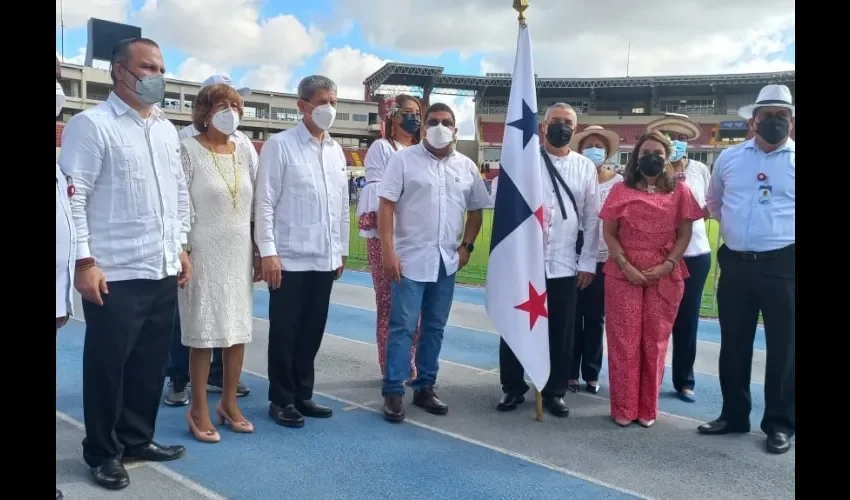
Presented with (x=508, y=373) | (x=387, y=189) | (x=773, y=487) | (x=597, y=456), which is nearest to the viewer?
(x=773, y=487)

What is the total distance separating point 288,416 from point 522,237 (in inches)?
71.0

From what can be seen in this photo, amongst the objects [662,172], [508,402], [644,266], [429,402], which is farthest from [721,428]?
[429,402]

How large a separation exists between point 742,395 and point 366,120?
56.0 m

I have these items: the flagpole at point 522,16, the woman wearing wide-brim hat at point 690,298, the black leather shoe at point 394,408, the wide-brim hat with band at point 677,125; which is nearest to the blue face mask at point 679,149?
the woman wearing wide-brim hat at point 690,298

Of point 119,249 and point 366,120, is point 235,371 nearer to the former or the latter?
point 119,249

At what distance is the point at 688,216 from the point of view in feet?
12.9

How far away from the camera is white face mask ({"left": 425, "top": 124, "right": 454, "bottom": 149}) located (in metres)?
4.02

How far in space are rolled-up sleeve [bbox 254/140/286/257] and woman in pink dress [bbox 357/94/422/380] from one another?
100 cm

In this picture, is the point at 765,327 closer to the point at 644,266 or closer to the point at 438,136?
the point at 644,266

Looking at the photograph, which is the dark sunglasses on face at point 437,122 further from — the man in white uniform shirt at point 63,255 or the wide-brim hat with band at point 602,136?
the man in white uniform shirt at point 63,255

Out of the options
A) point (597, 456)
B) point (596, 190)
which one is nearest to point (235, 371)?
point (597, 456)

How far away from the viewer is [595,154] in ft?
16.2

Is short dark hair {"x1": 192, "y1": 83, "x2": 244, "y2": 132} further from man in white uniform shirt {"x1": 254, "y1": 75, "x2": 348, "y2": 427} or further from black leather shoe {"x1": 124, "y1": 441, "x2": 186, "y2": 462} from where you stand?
black leather shoe {"x1": 124, "y1": 441, "x2": 186, "y2": 462}

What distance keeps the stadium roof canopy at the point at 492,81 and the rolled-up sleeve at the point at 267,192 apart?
48.0 metres
